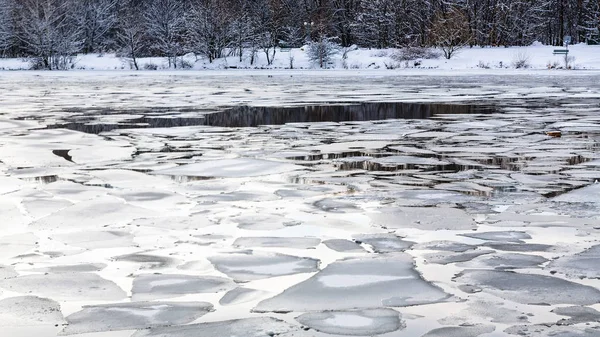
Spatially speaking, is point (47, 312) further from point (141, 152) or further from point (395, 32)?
point (395, 32)

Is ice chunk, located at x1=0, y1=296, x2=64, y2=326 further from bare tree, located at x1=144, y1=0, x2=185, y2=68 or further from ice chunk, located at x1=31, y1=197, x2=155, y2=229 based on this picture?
bare tree, located at x1=144, y1=0, x2=185, y2=68

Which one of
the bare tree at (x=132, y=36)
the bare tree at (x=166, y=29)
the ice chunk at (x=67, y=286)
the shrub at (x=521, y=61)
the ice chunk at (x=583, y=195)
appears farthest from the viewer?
the bare tree at (x=166, y=29)

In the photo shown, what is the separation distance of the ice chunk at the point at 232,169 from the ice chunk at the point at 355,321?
4.09 metres

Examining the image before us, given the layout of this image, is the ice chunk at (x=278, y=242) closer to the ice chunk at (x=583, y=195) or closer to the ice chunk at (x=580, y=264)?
the ice chunk at (x=580, y=264)

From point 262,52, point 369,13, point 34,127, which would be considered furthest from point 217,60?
point 34,127

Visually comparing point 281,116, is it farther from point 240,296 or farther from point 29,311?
point 29,311

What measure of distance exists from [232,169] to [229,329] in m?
4.67

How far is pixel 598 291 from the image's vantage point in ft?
13.2

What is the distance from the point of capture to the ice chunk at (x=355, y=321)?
345 cm

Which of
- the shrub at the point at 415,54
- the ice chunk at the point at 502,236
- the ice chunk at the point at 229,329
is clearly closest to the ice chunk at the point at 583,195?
the ice chunk at the point at 502,236

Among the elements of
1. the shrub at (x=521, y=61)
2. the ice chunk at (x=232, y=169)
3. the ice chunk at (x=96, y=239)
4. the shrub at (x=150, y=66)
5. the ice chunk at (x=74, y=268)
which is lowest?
the ice chunk at (x=74, y=268)

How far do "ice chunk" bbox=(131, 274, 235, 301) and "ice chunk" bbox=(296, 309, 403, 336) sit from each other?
0.63 meters

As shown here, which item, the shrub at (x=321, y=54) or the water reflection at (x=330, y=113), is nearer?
the water reflection at (x=330, y=113)

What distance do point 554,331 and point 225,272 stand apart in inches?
66.6
